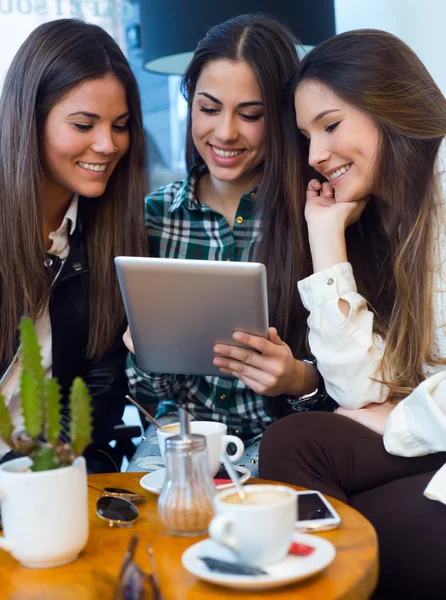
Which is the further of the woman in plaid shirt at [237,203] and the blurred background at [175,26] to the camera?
the blurred background at [175,26]

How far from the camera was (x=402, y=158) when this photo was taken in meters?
1.61

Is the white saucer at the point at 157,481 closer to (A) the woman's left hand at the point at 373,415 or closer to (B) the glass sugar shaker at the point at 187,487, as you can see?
(B) the glass sugar shaker at the point at 187,487

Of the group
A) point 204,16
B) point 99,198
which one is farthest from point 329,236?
point 204,16

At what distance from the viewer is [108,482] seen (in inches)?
46.9

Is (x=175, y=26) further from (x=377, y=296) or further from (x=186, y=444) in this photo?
(x=186, y=444)

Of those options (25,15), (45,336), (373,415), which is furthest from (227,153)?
(25,15)

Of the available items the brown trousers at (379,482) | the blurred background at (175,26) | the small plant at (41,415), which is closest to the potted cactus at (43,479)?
the small plant at (41,415)

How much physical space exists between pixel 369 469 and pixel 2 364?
0.87 metres

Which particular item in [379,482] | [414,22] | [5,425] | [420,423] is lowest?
[379,482]

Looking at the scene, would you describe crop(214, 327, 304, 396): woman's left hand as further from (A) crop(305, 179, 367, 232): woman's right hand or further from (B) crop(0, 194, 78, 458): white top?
(B) crop(0, 194, 78, 458): white top

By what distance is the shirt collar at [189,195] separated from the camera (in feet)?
6.43

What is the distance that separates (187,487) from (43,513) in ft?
0.59

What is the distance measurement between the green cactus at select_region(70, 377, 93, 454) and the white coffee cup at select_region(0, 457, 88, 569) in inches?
1.0

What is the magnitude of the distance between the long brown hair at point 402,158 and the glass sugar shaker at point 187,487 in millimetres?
656
